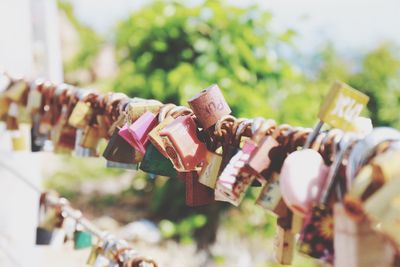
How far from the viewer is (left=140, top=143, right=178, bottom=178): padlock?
30.5 inches

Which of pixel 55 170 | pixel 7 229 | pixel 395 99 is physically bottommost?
pixel 55 170

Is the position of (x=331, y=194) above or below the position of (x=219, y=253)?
above

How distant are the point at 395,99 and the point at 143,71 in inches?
132

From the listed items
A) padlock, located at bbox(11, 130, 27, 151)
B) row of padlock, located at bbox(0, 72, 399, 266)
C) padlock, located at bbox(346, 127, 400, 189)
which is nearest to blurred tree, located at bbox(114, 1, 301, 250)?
padlock, located at bbox(11, 130, 27, 151)

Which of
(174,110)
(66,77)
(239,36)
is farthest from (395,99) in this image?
(174,110)

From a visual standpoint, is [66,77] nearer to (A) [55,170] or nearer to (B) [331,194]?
(A) [55,170]

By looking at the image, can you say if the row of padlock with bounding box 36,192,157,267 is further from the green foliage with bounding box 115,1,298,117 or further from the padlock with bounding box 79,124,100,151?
the green foliage with bounding box 115,1,298,117

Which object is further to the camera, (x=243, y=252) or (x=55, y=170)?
(x=55, y=170)

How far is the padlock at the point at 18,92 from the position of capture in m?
1.29

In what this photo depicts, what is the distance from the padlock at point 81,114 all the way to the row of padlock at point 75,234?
204 mm

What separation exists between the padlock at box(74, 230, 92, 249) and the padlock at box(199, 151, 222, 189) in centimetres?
61

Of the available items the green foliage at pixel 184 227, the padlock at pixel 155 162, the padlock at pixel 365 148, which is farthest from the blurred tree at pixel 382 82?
the padlock at pixel 365 148

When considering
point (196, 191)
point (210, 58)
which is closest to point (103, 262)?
point (196, 191)

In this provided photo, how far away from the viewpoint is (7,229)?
160 centimetres
